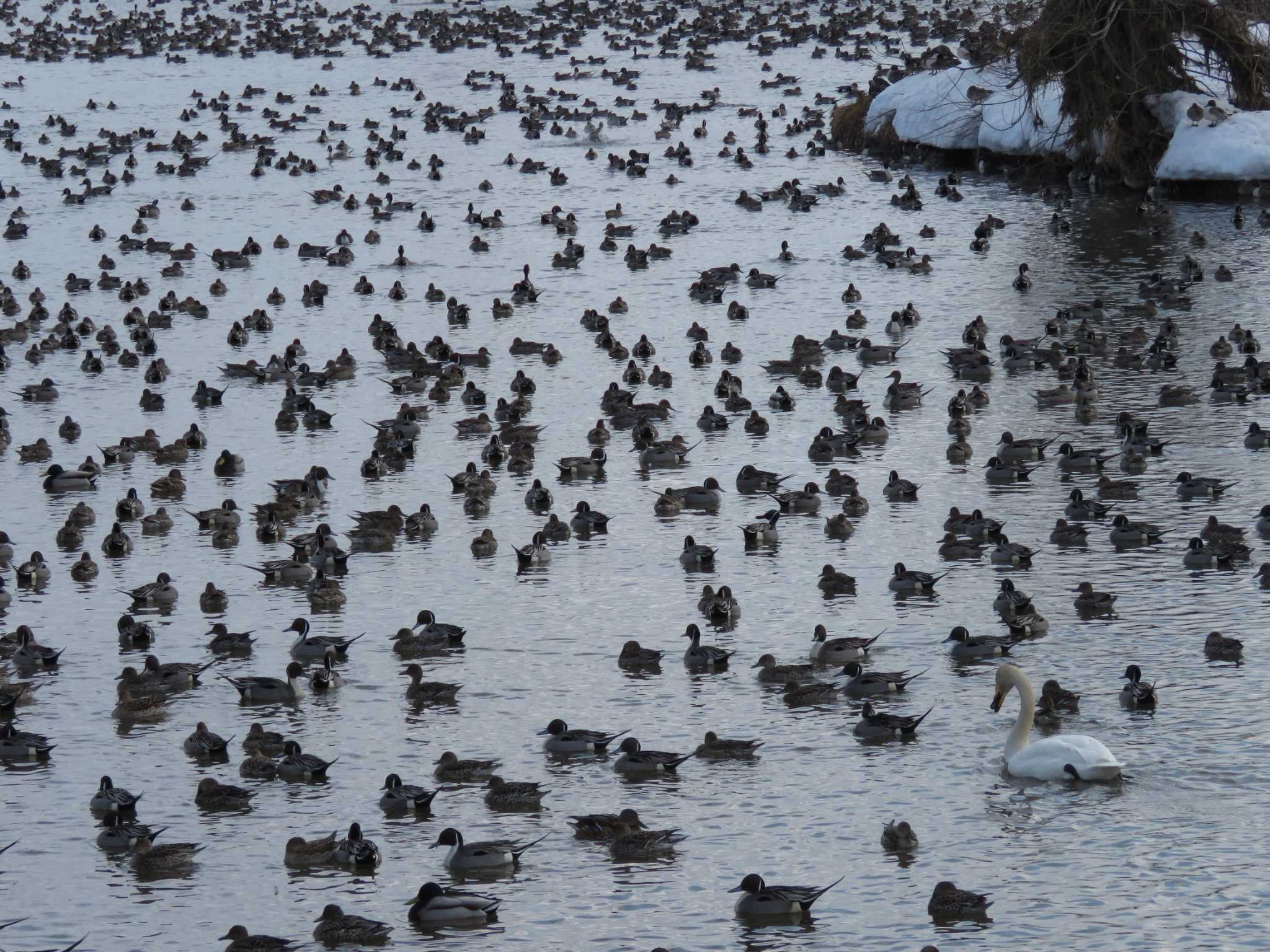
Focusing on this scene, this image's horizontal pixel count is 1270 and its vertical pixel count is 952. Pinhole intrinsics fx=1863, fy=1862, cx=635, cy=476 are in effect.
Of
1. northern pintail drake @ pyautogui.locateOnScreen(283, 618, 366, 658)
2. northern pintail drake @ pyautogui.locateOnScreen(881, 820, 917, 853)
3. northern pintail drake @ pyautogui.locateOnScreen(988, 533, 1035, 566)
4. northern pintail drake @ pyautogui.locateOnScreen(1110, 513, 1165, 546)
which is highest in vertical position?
northern pintail drake @ pyautogui.locateOnScreen(1110, 513, 1165, 546)

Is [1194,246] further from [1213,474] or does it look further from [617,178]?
[617,178]

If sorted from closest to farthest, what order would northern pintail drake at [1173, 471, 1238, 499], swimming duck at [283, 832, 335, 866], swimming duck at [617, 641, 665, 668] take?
swimming duck at [283, 832, 335, 866], swimming duck at [617, 641, 665, 668], northern pintail drake at [1173, 471, 1238, 499]

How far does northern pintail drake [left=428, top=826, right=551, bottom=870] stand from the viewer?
1719 centimetres

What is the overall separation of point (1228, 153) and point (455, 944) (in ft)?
140

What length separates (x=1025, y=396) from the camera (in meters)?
35.8

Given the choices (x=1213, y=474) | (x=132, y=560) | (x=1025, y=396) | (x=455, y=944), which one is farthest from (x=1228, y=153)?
(x=455, y=944)

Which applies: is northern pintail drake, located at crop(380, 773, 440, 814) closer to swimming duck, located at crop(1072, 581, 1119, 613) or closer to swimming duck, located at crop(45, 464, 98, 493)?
swimming duck, located at crop(1072, 581, 1119, 613)

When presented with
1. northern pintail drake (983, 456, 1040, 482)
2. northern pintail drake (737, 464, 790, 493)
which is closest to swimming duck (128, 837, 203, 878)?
northern pintail drake (737, 464, 790, 493)

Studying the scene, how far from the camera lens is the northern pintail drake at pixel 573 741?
65.1 ft

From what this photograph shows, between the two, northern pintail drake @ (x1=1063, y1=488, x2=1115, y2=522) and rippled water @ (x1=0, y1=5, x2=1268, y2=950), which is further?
northern pintail drake @ (x1=1063, y1=488, x2=1115, y2=522)

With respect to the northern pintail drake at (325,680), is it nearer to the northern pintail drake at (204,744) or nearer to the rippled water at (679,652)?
the rippled water at (679,652)

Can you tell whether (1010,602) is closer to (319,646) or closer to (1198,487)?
(1198,487)

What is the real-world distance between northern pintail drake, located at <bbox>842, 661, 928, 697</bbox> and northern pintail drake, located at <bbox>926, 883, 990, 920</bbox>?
5.17 metres

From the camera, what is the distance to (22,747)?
→ 20344 mm
